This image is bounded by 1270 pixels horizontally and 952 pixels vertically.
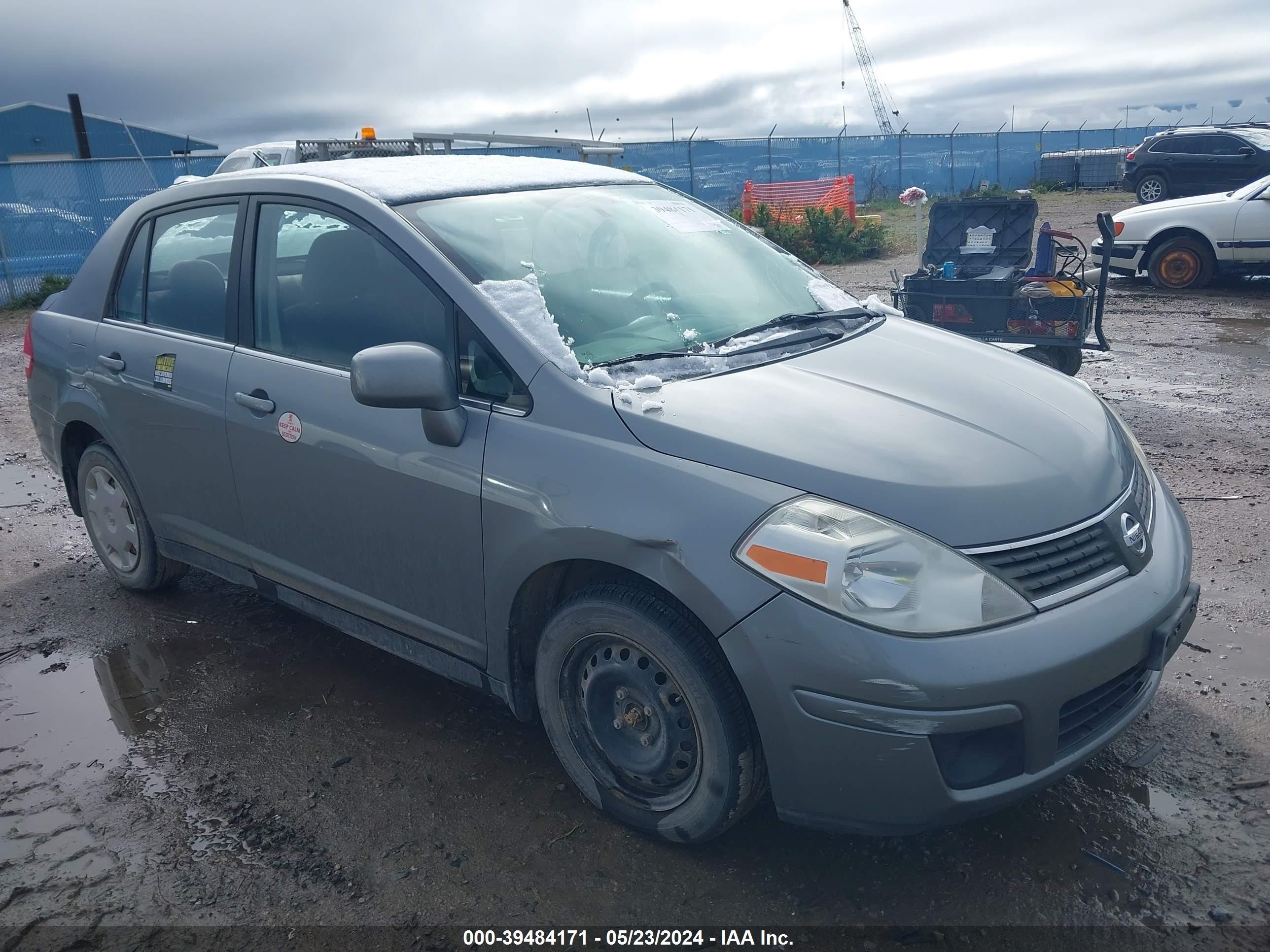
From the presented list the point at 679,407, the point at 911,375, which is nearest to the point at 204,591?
the point at 679,407

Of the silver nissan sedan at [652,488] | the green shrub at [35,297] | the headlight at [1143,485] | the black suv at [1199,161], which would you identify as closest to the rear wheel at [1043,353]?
the silver nissan sedan at [652,488]

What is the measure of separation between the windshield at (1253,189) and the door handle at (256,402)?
12011 mm

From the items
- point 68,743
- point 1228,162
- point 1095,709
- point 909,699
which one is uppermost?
point 1228,162

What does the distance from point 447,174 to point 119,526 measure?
7.65ft

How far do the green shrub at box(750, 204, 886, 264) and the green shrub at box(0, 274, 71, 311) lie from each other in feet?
38.8

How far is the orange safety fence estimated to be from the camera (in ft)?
71.1

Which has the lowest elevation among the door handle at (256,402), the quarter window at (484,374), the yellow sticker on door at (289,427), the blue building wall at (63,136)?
the yellow sticker on door at (289,427)

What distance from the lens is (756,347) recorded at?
304cm

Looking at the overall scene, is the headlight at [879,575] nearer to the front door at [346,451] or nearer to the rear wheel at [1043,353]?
the front door at [346,451]

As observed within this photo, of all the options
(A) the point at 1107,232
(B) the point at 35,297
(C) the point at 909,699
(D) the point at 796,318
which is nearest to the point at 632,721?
(C) the point at 909,699

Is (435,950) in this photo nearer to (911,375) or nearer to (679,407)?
(679,407)

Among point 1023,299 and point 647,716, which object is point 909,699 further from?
point 1023,299

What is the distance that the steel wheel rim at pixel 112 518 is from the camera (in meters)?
4.38

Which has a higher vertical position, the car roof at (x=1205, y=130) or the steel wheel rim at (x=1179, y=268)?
the car roof at (x=1205, y=130)
